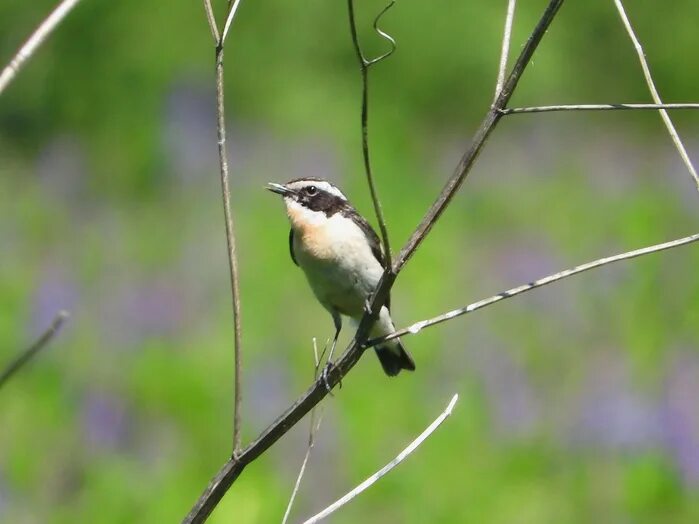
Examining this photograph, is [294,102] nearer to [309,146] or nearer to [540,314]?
[309,146]

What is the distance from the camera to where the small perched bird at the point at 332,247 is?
4.05 metres

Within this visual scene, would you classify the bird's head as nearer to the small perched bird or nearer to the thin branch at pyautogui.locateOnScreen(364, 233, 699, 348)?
the small perched bird

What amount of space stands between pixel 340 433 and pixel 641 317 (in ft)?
4.97

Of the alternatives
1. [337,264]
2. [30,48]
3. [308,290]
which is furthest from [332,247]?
[308,290]

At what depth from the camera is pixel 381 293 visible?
2.21 metres

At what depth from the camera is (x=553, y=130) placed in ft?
29.4

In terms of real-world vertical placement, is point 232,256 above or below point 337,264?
above

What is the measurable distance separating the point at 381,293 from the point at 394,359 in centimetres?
255

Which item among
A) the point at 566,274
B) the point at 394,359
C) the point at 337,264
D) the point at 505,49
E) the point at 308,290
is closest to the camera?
the point at 566,274

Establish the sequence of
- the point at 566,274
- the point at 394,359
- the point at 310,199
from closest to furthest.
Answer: the point at 566,274 → the point at 310,199 → the point at 394,359

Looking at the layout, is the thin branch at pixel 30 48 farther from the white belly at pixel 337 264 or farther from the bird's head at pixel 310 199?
the bird's head at pixel 310 199

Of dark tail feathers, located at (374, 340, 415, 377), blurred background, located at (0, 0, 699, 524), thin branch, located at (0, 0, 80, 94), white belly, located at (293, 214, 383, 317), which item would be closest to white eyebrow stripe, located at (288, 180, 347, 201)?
white belly, located at (293, 214, 383, 317)

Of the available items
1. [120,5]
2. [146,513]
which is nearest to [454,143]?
[120,5]

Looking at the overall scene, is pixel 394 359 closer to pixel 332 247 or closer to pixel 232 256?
pixel 332 247
